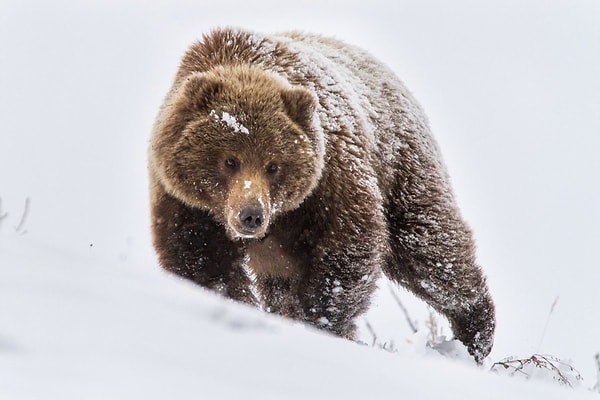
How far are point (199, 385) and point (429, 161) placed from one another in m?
5.21

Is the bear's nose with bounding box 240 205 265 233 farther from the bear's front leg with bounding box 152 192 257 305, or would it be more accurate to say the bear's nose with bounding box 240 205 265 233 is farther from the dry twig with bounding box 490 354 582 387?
the dry twig with bounding box 490 354 582 387

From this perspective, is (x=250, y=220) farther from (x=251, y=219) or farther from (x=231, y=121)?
(x=231, y=121)

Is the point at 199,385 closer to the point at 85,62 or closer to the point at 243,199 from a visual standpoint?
the point at 243,199

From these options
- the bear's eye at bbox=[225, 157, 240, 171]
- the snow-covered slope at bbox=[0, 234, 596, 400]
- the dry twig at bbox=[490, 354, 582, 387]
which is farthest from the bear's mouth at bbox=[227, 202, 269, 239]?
the snow-covered slope at bbox=[0, 234, 596, 400]

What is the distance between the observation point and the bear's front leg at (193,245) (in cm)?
628

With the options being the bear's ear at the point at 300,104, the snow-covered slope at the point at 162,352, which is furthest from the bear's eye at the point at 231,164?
the snow-covered slope at the point at 162,352

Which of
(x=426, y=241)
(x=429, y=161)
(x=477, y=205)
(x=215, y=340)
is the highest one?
(x=215, y=340)

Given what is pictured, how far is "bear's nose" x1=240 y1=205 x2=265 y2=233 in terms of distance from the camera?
573cm

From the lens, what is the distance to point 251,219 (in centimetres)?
573

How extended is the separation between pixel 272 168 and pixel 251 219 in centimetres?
49

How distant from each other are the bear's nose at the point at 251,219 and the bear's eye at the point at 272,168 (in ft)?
1.34

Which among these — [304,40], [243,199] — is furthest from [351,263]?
[304,40]

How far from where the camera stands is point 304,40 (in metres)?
7.56

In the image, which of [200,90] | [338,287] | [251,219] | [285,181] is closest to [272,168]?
[285,181]
